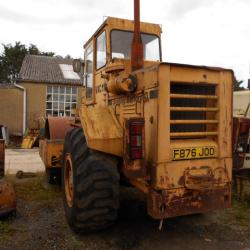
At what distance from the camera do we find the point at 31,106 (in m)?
25.6

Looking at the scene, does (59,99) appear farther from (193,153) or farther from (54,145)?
(193,153)

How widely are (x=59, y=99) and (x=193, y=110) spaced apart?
2291cm

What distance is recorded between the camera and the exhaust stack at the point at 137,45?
479 cm

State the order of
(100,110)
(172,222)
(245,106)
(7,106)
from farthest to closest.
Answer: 1. (7,106)
2. (245,106)
3. (172,222)
4. (100,110)

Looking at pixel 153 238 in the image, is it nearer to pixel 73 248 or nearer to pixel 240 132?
pixel 73 248

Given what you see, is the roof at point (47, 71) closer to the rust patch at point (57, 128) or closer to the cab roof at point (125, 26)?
the rust patch at point (57, 128)

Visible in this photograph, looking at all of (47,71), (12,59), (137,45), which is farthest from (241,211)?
(12,59)

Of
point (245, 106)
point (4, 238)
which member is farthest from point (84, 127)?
point (245, 106)

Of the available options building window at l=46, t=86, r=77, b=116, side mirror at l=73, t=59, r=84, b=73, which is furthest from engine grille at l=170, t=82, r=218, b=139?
building window at l=46, t=86, r=77, b=116

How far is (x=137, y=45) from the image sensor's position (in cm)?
485

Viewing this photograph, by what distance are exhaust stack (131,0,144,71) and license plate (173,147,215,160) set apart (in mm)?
1350

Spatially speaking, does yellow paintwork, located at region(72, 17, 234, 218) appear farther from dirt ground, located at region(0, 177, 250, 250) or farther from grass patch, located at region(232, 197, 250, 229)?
grass patch, located at region(232, 197, 250, 229)

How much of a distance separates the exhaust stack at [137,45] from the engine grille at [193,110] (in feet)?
2.57

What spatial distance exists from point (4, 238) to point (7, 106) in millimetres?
21475
